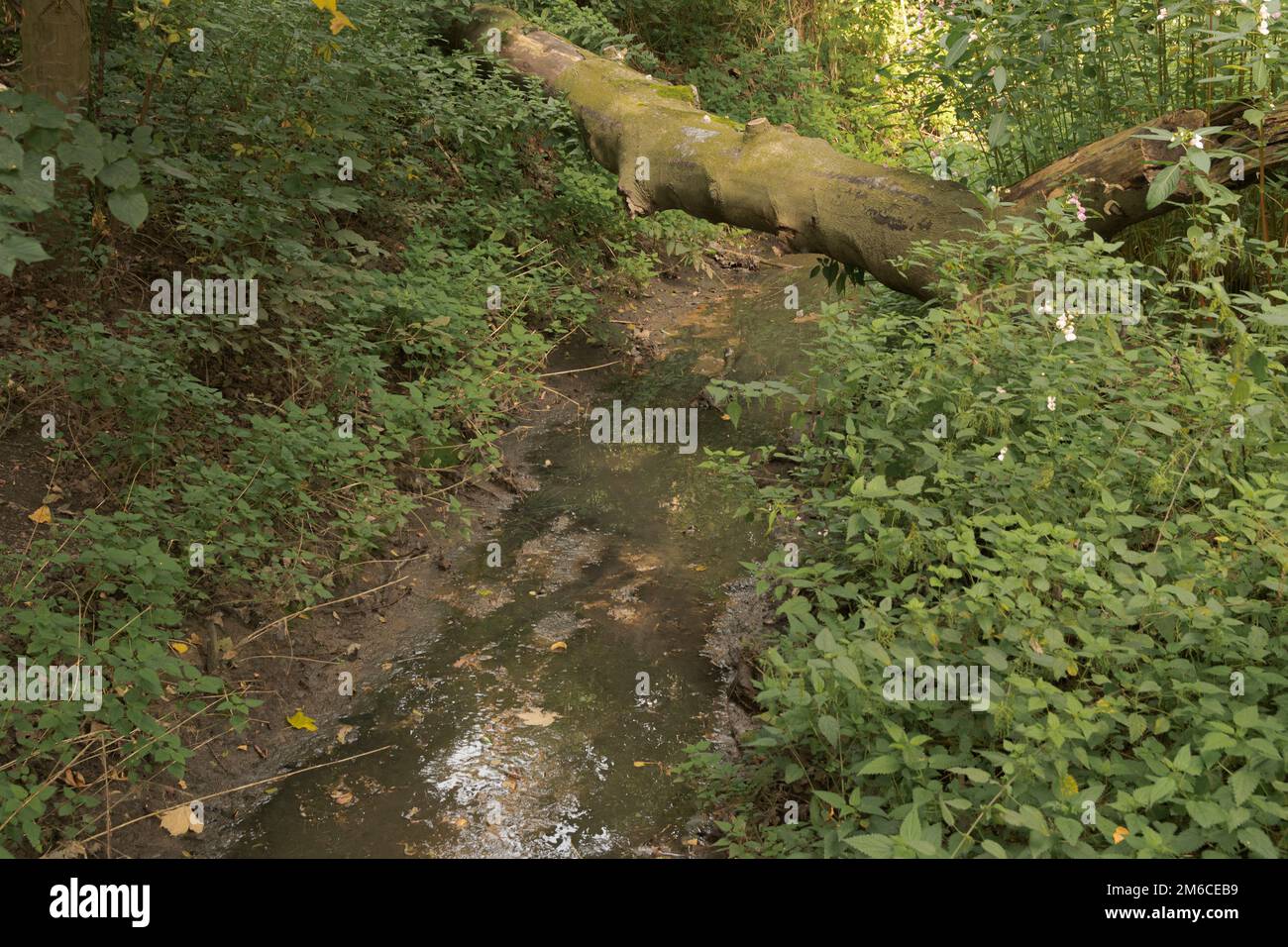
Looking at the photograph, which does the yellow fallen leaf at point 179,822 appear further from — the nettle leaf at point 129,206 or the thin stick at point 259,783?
the nettle leaf at point 129,206

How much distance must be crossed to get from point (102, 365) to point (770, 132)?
4.08m

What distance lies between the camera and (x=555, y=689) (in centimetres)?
429

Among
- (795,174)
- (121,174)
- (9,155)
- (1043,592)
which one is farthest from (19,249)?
(795,174)

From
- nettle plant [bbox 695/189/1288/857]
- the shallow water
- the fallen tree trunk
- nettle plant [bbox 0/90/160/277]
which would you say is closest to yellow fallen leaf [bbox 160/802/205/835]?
the shallow water

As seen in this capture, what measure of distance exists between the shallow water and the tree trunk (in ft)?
9.69

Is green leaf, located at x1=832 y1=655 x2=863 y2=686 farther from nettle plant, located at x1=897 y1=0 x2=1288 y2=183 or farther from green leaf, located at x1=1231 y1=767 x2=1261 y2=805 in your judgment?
nettle plant, located at x1=897 y1=0 x2=1288 y2=183

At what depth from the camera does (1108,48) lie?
5.52 meters

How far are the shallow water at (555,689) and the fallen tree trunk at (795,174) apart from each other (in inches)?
55.4

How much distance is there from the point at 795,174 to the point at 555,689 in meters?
3.45

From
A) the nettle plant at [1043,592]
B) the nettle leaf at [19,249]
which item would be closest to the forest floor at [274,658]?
the nettle plant at [1043,592]

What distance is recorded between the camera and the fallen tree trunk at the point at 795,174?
4812 millimetres

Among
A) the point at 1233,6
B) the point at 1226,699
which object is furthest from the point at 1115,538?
the point at 1233,6

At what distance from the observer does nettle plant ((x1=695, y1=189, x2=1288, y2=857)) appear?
2.66 meters

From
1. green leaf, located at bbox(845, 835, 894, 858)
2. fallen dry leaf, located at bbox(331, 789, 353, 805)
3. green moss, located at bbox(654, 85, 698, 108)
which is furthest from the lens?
green moss, located at bbox(654, 85, 698, 108)
